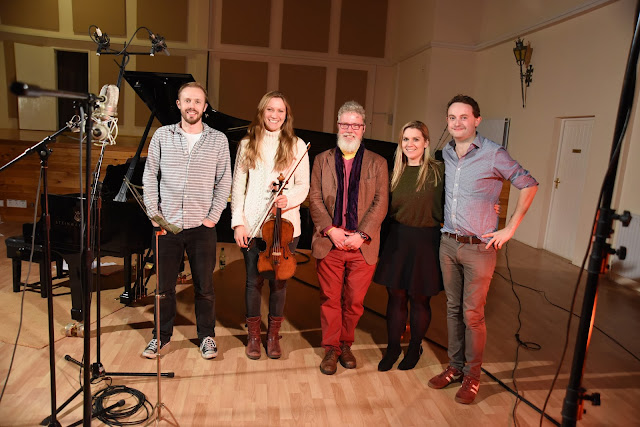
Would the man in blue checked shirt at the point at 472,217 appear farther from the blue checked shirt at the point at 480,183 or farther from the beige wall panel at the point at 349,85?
the beige wall panel at the point at 349,85

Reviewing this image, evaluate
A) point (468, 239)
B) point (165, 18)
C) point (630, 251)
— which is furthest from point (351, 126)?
point (165, 18)

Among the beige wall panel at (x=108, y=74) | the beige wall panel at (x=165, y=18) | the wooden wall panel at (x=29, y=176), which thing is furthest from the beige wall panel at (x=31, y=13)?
the wooden wall panel at (x=29, y=176)

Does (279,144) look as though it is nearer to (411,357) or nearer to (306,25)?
(411,357)

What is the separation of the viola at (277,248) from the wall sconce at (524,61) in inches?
240

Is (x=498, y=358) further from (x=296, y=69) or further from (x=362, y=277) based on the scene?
(x=296, y=69)

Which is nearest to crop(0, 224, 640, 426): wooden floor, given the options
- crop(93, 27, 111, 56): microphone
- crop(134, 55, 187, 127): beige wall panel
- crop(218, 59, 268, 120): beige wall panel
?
crop(93, 27, 111, 56): microphone

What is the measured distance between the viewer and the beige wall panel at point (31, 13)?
34.4 feet

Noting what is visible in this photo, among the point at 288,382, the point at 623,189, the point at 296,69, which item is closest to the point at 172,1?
the point at 296,69

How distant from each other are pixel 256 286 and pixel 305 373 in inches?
23.5

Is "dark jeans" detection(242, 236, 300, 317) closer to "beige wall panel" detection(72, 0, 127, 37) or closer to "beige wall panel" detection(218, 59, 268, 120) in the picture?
"beige wall panel" detection(218, 59, 268, 120)

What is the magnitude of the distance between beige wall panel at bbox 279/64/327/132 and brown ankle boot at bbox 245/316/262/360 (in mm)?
8815

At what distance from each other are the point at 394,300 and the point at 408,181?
0.72 m

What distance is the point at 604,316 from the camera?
4473 millimetres

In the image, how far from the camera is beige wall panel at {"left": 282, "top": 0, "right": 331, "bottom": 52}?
449 inches
